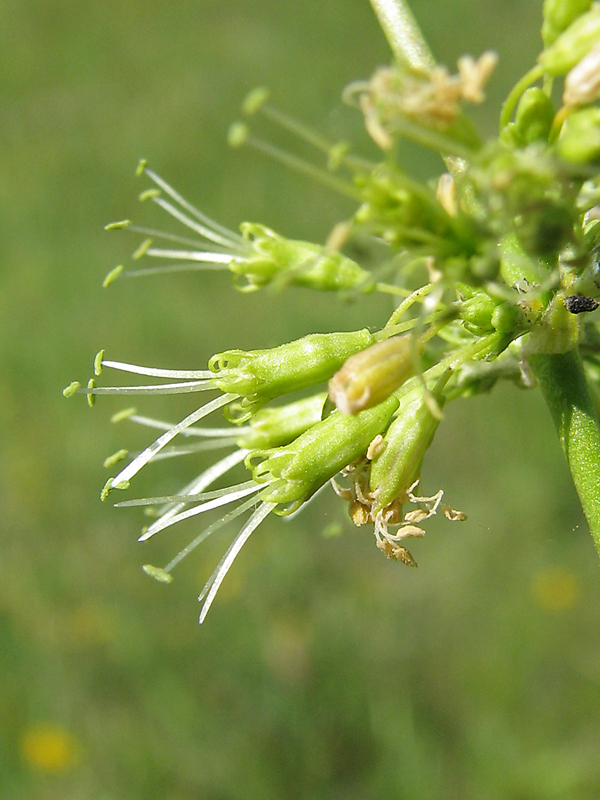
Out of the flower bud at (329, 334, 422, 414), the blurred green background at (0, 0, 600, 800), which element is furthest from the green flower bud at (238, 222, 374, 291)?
the blurred green background at (0, 0, 600, 800)

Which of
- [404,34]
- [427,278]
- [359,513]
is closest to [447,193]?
[404,34]

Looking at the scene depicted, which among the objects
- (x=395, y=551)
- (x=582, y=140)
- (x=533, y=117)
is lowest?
(x=395, y=551)

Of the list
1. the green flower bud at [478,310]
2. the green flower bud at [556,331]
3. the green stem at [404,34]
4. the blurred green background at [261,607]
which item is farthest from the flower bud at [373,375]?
the blurred green background at [261,607]

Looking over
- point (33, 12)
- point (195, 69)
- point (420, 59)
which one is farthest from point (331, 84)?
point (420, 59)

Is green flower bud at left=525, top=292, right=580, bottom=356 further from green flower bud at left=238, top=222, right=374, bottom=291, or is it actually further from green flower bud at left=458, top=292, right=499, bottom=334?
green flower bud at left=238, top=222, right=374, bottom=291

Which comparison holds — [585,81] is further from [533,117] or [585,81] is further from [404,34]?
[404,34]

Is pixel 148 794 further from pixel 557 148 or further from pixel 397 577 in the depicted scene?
pixel 557 148
